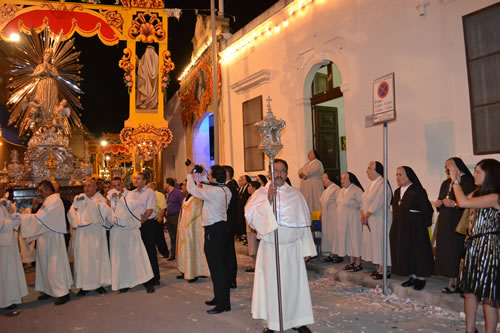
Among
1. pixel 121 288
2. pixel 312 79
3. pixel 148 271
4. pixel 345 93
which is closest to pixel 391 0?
pixel 345 93

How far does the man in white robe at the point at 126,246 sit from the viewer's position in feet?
22.5

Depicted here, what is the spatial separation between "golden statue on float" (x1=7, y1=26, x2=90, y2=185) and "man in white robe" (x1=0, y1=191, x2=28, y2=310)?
5865 millimetres

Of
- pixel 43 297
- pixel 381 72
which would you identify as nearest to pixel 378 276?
pixel 381 72

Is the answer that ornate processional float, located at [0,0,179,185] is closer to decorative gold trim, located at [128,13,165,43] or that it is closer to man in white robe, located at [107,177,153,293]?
decorative gold trim, located at [128,13,165,43]

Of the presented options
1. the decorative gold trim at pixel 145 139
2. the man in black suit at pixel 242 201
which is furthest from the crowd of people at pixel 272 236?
the decorative gold trim at pixel 145 139

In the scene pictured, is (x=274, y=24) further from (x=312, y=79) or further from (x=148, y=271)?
(x=148, y=271)

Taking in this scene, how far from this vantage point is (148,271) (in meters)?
7.01

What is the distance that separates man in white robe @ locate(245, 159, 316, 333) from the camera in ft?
15.1

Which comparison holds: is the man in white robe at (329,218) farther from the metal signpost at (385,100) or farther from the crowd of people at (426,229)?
the metal signpost at (385,100)

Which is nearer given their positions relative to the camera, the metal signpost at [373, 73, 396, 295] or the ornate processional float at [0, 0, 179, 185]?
the metal signpost at [373, 73, 396, 295]

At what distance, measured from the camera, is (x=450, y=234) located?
5.47 meters

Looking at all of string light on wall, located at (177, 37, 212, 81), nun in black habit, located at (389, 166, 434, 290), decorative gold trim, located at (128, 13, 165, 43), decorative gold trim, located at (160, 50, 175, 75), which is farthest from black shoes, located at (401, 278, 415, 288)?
decorative gold trim, located at (128, 13, 165, 43)

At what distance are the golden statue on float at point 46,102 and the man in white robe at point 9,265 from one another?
5.86 m

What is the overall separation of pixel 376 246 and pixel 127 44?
12.5m
